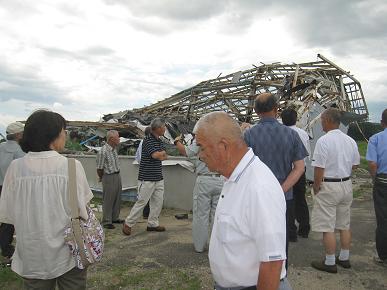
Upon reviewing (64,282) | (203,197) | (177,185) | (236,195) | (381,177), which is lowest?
(177,185)

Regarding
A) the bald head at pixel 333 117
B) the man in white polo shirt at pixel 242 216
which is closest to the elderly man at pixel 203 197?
the bald head at pixel 333 117

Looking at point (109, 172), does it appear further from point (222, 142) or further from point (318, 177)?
point (222, 142)

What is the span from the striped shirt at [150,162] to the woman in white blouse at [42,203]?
3.98 metres

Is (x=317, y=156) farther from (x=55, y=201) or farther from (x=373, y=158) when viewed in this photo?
(x=55, y=201)

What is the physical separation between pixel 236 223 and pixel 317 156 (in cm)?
310

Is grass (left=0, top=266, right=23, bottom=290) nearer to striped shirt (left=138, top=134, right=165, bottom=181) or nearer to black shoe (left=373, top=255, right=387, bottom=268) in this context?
striped shirt (left=138, top=134, right=165, bottom=181)

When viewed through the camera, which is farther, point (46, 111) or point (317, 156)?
point (317, 156)

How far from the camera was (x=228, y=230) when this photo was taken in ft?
5.82

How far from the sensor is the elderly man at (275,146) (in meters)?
3.72

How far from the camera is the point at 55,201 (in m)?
2.46

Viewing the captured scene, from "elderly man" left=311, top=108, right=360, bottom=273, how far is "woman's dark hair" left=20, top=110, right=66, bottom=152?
3166 mm

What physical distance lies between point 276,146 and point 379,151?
1887 millimetres

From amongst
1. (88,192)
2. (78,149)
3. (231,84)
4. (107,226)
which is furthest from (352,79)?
(88,192)

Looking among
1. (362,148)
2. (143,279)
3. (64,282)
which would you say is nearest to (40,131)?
(64,282)
